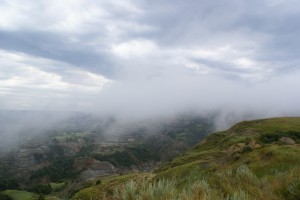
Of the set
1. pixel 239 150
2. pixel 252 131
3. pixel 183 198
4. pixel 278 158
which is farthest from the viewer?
pixel 252 131

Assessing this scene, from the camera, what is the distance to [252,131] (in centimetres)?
10350

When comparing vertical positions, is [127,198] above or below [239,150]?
above

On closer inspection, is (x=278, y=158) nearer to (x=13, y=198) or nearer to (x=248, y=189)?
(x=248, y=189)

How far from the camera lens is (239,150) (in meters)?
43.3

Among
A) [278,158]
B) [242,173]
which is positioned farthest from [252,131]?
[242,173]

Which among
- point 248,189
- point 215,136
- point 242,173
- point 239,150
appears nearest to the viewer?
point 248,189

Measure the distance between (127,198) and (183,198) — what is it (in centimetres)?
132

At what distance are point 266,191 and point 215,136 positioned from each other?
13207 centimetres

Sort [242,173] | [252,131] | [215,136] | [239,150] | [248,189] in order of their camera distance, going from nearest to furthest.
A: 1. [248,189]
2. [242,173]
3. [239,150]
4. [252,131]
5. [215,136]

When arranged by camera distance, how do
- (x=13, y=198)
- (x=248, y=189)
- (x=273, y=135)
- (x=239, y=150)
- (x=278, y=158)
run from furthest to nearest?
(x=13, y=198) → (x=273, y=135) → (x=239, y=150) → (x=278, y=158) → (x=248, y=189)

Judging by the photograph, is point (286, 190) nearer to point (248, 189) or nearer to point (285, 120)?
point (248, 189)

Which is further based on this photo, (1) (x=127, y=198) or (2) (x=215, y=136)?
(2) (x=215, y=136)

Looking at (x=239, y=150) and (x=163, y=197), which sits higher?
(x=163, y=197)

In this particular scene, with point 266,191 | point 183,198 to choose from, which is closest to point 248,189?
point 266,191
